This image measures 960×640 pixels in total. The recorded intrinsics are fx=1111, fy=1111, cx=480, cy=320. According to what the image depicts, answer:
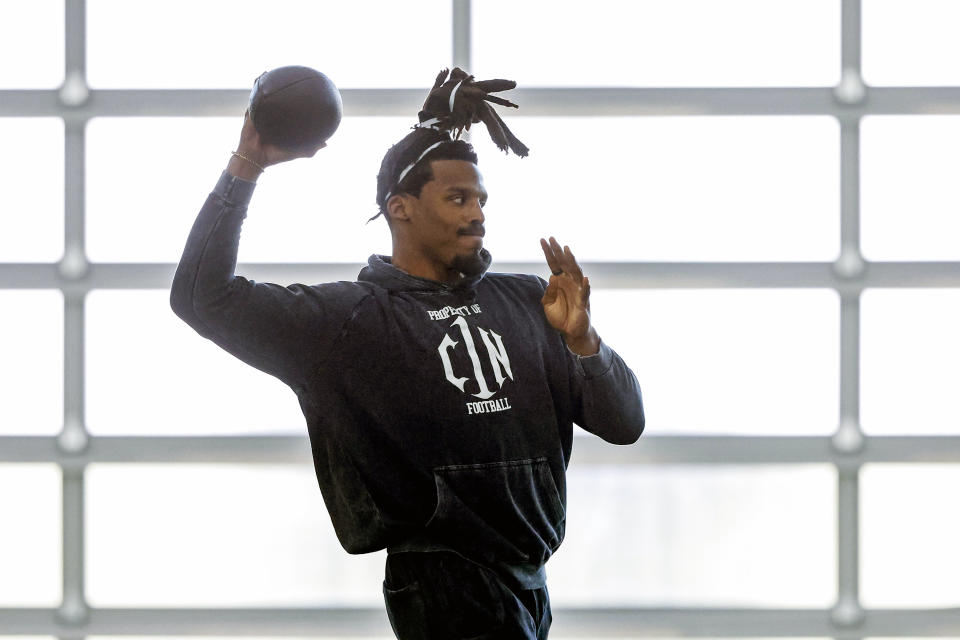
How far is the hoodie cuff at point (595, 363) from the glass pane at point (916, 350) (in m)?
1.03

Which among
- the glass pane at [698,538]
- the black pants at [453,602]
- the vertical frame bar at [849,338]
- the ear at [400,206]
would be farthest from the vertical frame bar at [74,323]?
the vertical frame bar at [849,338]

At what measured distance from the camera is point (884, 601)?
295 cm

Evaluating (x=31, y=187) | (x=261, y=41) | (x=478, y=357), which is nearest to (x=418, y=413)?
(x=478, y=357)

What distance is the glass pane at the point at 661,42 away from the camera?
9.45 feet

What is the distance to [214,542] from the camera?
2918 mm

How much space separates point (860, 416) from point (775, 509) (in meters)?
0.33

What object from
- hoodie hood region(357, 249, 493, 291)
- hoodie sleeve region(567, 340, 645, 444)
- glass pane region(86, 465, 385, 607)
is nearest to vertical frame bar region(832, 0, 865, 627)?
hoodie sleeve region(567, 340, 645, 444)

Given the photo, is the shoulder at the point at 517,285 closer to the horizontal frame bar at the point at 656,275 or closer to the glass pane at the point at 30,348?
the horizontal frame bar at the point at 656,275

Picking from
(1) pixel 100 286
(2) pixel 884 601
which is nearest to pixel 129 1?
(1) pixel 100 286

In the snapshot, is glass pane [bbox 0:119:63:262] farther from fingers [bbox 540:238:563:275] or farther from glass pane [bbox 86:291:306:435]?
fingers [bbox 540:238:563:275]

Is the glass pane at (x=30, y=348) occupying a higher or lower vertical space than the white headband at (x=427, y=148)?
lower

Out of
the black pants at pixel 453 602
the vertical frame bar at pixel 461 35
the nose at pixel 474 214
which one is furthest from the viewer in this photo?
the vertical frame bar at pixel 461 35

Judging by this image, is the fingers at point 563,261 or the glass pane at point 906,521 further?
the glass pane at point 906,521

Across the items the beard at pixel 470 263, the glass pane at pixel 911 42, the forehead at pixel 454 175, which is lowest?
the beard at pixel 470 263
